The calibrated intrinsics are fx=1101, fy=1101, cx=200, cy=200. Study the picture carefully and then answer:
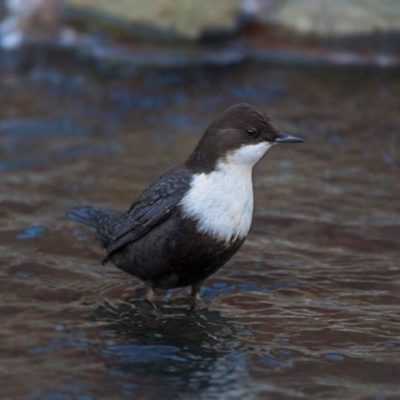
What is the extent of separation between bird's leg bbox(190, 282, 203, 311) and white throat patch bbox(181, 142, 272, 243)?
0.46 m

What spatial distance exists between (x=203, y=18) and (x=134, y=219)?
5.01 metres

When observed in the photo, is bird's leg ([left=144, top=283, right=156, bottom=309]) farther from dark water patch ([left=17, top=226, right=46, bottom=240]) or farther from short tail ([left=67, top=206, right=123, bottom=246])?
dark water patch ([left=17, top=226, right=46, bottom=240])

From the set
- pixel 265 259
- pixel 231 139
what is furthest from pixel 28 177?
pixel 231 139

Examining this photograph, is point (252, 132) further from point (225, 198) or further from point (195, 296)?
point (195, 296)

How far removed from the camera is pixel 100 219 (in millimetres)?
6078

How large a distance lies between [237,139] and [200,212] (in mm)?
442

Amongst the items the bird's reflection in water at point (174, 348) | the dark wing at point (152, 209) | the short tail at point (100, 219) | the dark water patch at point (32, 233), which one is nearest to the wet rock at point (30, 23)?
the dark water patch at point (32, 233)

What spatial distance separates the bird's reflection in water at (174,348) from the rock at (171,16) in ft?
16.6

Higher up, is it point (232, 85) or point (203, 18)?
point (203, 18)

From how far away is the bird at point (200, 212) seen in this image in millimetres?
5281

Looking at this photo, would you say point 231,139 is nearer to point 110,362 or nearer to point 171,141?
point 110,362

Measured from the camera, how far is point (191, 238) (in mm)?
5293

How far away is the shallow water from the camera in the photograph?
475 centimetres

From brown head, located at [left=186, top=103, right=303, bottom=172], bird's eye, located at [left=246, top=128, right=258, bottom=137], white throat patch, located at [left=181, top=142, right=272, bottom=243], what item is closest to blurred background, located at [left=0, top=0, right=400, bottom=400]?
white throat patch, located at [left=181, top=142, right=272, bottom=243]
